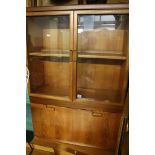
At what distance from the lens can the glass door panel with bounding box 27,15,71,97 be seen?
1.73m

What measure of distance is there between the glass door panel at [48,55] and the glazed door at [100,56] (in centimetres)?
16

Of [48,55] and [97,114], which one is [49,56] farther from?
[97,114]

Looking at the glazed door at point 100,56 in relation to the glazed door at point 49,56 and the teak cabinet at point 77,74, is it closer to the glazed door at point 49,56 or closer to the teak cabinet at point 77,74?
the teak cabinet at point 77,74

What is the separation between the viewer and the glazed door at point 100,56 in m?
1.55

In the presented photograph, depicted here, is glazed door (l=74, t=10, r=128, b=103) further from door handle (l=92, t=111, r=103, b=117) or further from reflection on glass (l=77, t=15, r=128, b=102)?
door handle (l=92, t=111, r=103, b=117)

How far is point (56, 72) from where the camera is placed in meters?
1.88

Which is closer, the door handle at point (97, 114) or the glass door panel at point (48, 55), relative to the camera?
the door handle at point (97, 114)

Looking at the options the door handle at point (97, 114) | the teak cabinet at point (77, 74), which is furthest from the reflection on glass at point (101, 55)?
the door handle at point (97, 114)

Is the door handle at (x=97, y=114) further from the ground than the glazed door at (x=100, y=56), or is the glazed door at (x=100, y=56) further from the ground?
the glazed door at (x=100, y=56)

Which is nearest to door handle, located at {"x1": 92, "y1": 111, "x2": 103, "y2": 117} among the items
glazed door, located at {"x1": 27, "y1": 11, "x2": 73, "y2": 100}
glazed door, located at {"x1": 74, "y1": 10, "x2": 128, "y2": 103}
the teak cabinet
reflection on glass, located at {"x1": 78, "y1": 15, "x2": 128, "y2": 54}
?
the teak cabinet

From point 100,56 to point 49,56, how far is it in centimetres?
58

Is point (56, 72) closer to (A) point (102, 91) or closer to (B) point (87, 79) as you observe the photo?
(B) point (87, 79)
